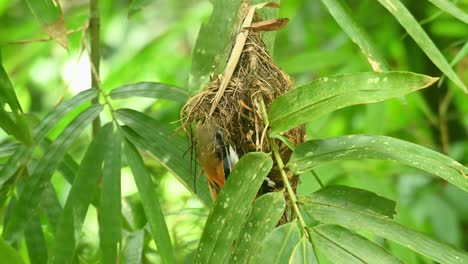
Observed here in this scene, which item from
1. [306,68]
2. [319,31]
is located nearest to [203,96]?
[306,68]

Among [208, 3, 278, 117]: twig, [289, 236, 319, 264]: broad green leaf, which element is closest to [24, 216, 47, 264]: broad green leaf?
[208, 3, 278, 117]: twig

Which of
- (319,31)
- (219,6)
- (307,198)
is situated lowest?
(307,198)

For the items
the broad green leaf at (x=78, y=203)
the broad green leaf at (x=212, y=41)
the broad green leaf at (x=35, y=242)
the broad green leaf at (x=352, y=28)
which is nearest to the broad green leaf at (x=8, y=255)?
the broad green leaf at (x=78, y=203)

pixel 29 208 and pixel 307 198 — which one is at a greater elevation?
pixel 29 208

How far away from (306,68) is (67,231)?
31.2 inches

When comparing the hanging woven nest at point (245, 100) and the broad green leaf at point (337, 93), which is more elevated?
the hanging woven nest at point (245, 100)

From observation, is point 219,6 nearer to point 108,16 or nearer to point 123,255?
point 123,255

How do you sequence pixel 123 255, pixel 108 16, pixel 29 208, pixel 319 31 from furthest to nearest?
pixel 319 31 < pixel 108 16 < pixel 123 255 < pixel 29 208

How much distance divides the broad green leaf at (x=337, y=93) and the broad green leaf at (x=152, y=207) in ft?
0.69

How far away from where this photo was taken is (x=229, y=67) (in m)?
0.84

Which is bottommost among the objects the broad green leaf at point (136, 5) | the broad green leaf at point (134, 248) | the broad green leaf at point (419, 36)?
the broad green leaf at point (134, 248)

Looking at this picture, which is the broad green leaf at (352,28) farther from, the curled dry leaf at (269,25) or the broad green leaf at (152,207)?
the broad green leaf at (152,207)

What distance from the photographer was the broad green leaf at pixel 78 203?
2.99 ft

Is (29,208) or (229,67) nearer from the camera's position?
(229,67)
